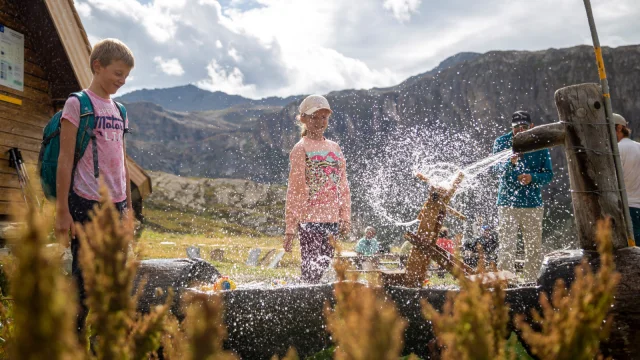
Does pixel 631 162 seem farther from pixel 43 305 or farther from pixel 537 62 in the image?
pixel 537 62

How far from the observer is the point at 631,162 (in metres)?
4.77

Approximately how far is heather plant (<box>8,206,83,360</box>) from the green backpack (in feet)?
9.19

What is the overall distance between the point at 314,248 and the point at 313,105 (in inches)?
57.4

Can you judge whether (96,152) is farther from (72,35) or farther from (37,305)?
(72,35)

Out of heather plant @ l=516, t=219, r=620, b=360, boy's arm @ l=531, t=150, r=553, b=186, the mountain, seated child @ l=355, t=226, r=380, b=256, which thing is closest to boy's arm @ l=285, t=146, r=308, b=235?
boy's arm @ l=531, t=150, r=553, b=186

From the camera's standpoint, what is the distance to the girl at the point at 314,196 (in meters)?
4.45

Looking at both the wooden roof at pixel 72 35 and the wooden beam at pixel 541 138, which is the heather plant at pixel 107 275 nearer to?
the wooden beam at pixel 541 138

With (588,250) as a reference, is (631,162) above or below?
above

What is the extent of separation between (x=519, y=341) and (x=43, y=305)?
10.6ft

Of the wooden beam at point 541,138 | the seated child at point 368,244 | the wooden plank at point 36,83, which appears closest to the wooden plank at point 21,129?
the wooden plank at point 36,83

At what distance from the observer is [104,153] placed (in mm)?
3234

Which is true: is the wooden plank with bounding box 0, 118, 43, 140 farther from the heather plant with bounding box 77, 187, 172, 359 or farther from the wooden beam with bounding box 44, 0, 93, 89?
the heather plant with bounding box 77, 187, 172, 359

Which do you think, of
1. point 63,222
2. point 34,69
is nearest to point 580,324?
point 63,222

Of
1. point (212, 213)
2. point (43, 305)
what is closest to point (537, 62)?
point (212, 213)
